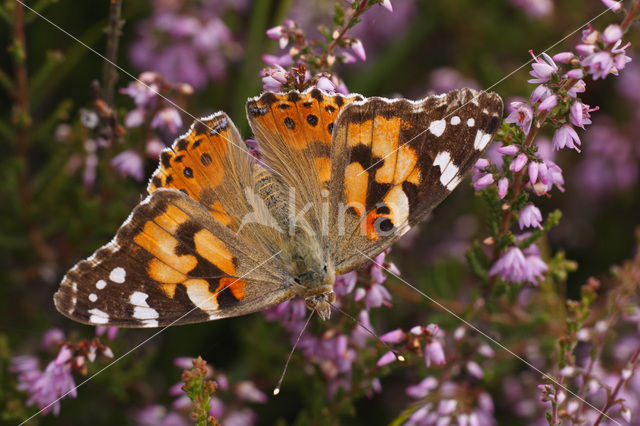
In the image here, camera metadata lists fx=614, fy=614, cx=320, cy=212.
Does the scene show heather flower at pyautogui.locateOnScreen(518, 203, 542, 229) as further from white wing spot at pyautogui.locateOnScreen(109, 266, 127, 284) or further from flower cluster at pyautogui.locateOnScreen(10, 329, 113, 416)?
flower cluster at pyautogui.locateOnScreen(10, 329, 113, 416)

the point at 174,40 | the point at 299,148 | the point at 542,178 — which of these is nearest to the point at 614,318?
the point at 542,178

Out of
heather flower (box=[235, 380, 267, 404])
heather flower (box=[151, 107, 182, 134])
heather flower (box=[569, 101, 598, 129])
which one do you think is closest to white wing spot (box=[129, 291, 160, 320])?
heather flower (box=[151, 107, 182, 134])

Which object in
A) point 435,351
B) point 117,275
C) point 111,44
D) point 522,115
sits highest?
point 111,44

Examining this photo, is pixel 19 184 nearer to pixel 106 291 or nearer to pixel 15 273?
pixel 15 273

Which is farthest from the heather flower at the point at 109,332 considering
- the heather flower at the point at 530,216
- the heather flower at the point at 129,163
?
the heather flower at the point at 530,216

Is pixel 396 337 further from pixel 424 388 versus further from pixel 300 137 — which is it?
pixel 300 137

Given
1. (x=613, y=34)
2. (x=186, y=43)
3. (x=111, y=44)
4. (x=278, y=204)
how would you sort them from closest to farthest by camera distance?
(x=613, y=34)
(x=278, y=204)
(x=111, y=44)
(x=186, y=43)

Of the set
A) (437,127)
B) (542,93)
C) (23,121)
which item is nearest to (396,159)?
(437,127)
